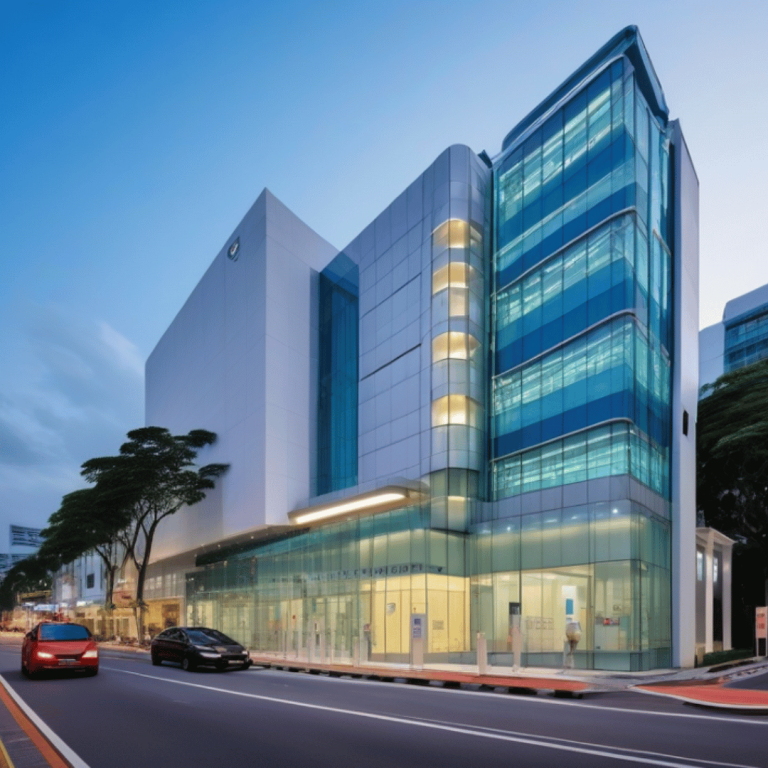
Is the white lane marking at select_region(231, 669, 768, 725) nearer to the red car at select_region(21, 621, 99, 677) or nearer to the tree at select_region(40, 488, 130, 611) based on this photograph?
the red car at select_region(21, 621, 99, 677)

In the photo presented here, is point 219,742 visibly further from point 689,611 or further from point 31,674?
point 689,611

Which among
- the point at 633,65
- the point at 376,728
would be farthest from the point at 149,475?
the point at 376,728

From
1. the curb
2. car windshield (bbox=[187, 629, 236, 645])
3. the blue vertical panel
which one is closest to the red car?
car windshield (bbox=[187, 629, 236, 645])

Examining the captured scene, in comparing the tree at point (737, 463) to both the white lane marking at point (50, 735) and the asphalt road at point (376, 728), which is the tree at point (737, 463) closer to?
the asphalt road at point (376, 728)

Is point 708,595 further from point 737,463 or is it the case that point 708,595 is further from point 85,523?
point 85,523

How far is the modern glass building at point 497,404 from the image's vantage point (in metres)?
29.6

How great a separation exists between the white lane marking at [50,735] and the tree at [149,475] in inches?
1372

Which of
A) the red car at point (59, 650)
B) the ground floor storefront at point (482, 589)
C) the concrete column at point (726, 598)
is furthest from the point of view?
the concrete column at point (726, 598)

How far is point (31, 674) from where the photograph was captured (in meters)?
22.0

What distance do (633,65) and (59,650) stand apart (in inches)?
1086

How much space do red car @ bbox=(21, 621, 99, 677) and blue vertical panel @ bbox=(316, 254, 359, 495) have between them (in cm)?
2042

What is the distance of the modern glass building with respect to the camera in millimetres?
29609

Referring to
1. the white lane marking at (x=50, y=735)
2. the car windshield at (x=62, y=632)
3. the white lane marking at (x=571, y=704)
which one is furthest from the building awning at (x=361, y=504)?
the white lane marking at (x=50, y=735)

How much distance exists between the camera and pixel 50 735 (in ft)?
37.8
